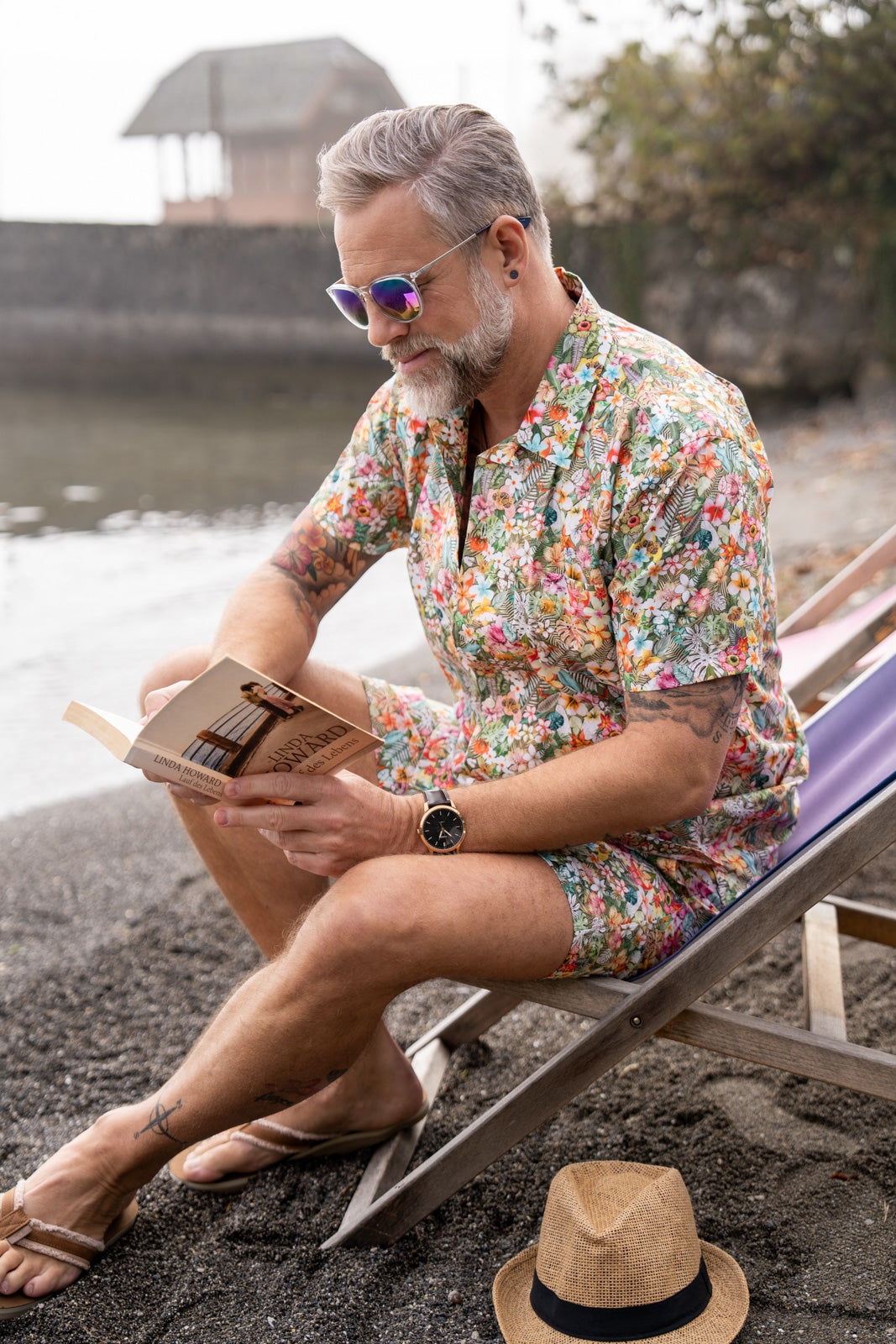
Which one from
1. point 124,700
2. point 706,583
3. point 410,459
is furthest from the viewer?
point 124,700

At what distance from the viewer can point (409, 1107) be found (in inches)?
93.0

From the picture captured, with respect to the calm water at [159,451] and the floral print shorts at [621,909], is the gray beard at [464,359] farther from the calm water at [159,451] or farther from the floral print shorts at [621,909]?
the calm water at [159,451]

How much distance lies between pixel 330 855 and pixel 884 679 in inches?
50.3

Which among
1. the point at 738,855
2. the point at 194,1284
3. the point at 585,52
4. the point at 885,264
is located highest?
the point at 585,52

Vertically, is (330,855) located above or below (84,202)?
below

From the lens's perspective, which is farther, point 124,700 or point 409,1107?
point 124,700

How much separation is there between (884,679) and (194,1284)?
173 centimetres

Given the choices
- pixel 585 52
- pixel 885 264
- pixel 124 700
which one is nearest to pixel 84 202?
pixel 585 52

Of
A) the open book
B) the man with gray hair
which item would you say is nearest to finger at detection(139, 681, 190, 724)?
the man with gray hair

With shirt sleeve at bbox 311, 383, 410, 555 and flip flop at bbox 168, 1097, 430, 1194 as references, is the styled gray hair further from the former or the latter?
flip flop at bbox 168, 1097, 430, 1194

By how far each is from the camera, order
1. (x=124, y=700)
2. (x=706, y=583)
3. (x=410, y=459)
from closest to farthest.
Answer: (x=706, y=583) < (x=410, y=459) < (x=124, y=700)

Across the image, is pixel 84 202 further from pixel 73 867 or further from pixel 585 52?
pixel 73 867

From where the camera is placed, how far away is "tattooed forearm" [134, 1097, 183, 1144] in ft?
6.23

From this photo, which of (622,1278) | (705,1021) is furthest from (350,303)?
(622,1278)
